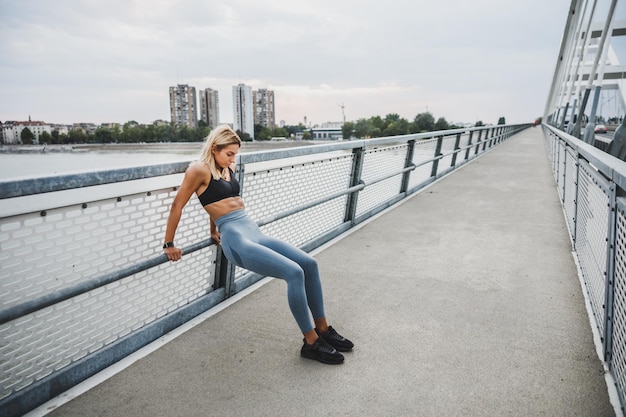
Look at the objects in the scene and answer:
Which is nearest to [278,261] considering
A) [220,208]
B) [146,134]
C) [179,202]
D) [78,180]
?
[220,208]

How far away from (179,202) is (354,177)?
11.1 ft

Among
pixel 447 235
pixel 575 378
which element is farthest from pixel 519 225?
pixel 575 378

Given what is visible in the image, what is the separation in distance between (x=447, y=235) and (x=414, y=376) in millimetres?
3336

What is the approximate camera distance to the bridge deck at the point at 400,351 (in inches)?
89.0

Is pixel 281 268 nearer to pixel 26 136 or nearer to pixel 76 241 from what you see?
pixel 76 241

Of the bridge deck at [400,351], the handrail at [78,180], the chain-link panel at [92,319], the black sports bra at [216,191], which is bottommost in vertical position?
the bridge deck at [400,351]

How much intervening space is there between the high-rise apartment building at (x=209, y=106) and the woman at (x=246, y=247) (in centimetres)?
18327

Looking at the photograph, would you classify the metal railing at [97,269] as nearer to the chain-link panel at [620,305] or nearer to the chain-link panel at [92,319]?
the chain-link panel at [92,319]

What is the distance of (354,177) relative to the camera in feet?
19.0

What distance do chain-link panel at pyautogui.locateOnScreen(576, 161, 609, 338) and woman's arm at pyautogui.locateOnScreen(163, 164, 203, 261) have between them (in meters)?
2.55

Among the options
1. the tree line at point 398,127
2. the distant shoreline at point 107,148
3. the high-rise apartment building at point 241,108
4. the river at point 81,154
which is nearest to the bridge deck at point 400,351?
the river at point 81,154

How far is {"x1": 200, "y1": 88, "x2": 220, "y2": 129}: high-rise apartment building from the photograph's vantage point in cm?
18065

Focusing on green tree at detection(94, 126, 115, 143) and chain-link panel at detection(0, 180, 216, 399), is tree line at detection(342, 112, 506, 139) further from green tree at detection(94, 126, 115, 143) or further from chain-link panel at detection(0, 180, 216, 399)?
chain-link panel at detection(0, 180, 216, 399)

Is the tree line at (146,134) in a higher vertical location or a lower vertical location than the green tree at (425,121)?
lower
